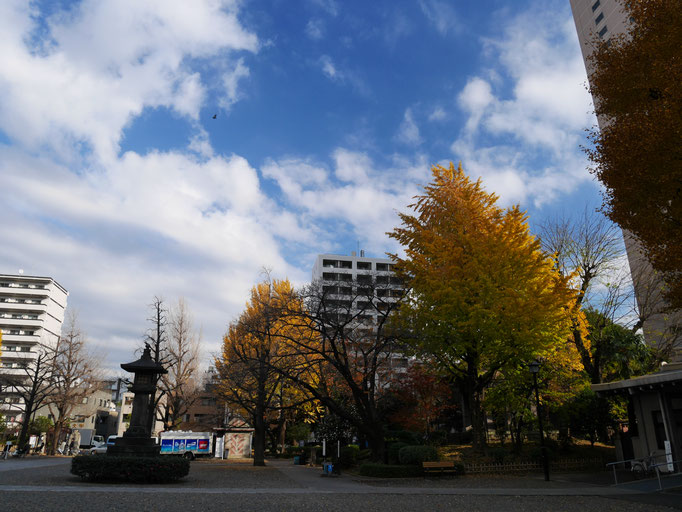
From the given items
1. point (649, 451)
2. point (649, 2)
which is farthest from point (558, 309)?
point (649, 2)

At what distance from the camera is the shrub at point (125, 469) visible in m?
16.2

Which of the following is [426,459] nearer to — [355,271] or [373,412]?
[373,412]

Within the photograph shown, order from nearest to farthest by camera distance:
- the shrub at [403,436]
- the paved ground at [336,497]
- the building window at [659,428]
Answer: the paved ground at [336,497] → the building window at [659,428] → the shrub at [403,436]

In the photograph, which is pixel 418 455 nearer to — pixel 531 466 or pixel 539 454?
pixel 531 466

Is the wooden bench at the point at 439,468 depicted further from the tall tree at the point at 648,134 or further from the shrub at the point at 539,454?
the tall tree at the point at 648,134

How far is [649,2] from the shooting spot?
1275cm

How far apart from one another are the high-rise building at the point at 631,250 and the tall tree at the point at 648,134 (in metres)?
14.5

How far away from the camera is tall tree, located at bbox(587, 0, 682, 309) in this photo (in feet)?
37.7

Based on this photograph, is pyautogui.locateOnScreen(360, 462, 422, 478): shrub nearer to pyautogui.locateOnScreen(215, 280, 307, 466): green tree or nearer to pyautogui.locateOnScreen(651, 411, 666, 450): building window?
pyautogui.locateOnScreen(215, 280, 307, 466): green tree

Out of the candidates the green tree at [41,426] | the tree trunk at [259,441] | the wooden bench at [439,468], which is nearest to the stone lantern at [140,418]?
the wooden bench at [439,468]

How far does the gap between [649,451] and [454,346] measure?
8872 millimetres

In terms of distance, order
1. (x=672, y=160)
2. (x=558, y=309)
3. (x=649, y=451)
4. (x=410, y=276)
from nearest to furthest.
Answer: (x=672, y=160) → (x=649, y=451) → (x=558, y=309) → (x=410, y=276)

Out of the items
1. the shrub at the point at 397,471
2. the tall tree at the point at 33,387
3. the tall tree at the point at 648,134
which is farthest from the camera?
the tall tree at the point at 33,387

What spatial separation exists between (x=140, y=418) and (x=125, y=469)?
3.65m
